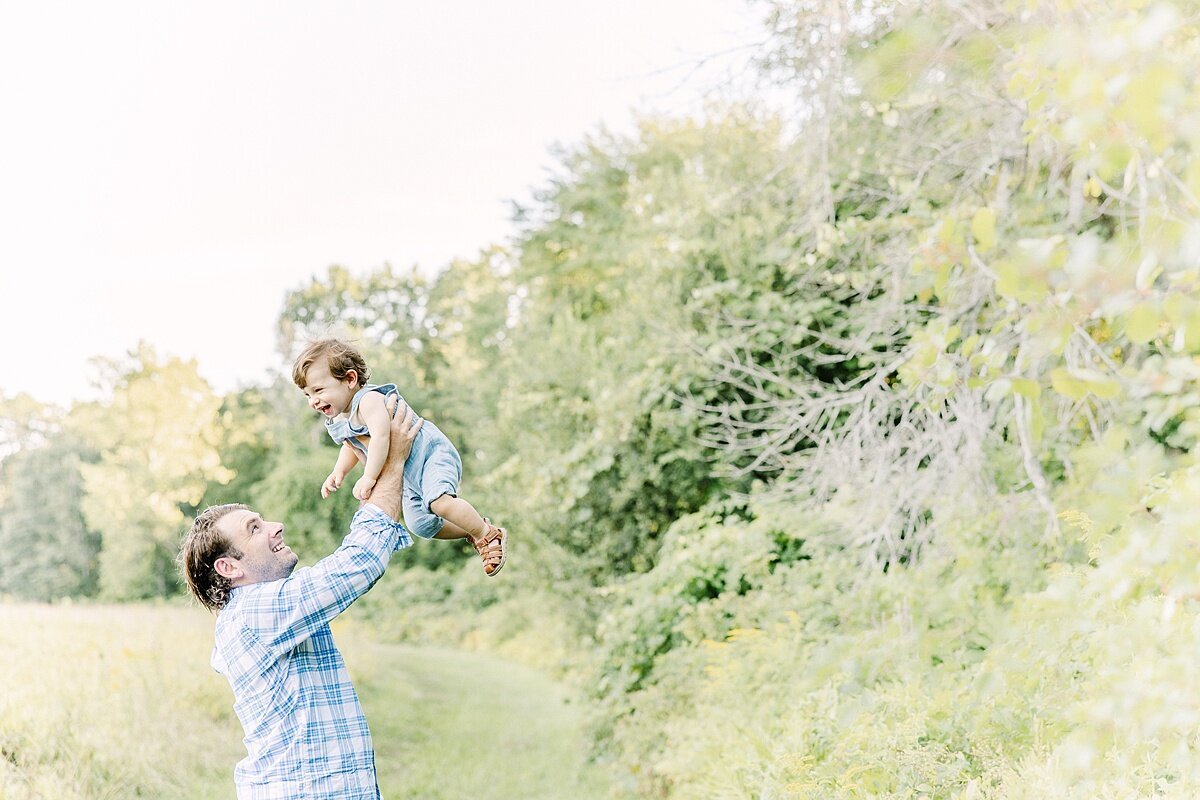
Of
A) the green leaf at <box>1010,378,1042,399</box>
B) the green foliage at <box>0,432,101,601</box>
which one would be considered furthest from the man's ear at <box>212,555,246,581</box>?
the green foliage at <box>0,432,101,601</box>

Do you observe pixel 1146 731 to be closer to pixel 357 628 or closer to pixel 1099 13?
pixel 1099 13

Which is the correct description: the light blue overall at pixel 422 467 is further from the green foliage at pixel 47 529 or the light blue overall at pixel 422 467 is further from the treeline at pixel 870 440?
the green foliage at pixel 47 529

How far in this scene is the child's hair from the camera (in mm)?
2387

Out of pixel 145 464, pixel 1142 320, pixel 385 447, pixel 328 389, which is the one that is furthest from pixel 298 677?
pixel 145 464

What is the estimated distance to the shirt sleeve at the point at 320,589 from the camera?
2203 mm

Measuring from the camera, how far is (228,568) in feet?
7.61

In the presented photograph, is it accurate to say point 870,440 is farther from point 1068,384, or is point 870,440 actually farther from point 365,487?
point 1068,384

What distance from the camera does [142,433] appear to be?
10.5 metres

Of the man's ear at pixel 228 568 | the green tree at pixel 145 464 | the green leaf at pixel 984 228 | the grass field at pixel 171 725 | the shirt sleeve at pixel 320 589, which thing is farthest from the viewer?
the green tree at pixel 145 464

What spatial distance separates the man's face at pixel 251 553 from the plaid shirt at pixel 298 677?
42 millimetres

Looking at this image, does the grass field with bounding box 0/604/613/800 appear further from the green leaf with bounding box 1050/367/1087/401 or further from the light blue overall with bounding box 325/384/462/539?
the green leaf with bounding box 1050/367/1087/401

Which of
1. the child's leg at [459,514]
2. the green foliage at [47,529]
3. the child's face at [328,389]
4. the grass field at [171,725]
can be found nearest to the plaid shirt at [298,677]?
the child's leg at [459,514]

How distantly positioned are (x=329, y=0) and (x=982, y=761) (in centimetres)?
807

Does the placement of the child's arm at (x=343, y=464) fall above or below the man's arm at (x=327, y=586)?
above
